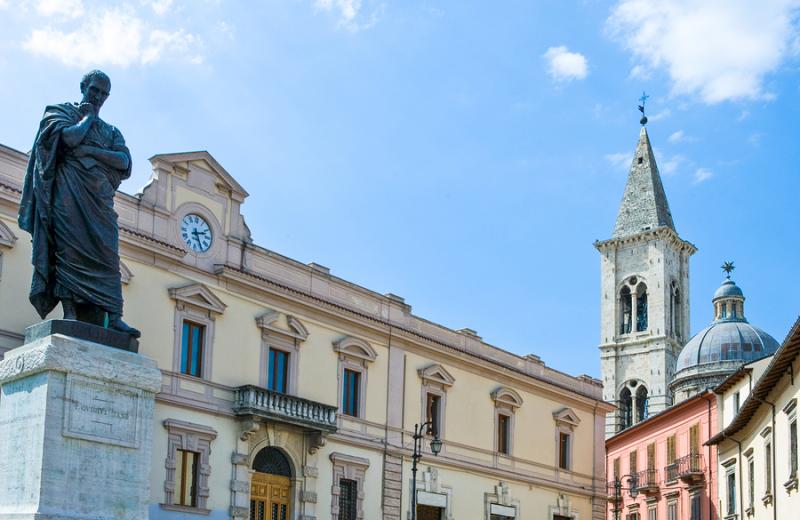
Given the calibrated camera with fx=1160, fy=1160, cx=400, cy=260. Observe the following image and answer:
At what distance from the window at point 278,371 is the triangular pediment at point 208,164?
440 centimetres

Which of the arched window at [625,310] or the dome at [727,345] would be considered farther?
the arched window at [625,310]

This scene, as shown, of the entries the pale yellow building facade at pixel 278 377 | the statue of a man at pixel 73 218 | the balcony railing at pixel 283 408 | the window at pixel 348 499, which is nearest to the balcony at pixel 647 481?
the pale yellow building facade at pixel 278 377

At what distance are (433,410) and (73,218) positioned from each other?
91.3 ft

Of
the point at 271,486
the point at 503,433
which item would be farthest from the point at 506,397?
the point at 271,486

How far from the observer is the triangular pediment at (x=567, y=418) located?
4281cm

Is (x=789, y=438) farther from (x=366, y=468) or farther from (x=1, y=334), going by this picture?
(x=1, y=334)

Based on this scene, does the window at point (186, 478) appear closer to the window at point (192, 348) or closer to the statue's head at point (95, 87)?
the window at point (192, 348)

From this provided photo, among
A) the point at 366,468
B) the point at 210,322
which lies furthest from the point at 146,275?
the point at 366,468

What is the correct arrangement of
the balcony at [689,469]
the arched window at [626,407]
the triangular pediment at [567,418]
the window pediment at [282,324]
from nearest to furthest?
the window pediment at [282,324], the triangular pediment at [567,418], the balcony at [689,469], the arched window at [626,407]

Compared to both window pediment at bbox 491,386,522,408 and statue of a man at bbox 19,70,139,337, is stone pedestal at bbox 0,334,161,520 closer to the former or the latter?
statue of a man at bbox 19,70,139,337

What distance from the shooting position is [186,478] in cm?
2891

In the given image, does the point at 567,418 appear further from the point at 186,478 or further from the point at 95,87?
the point at 95,87

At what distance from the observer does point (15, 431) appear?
9.62 meters

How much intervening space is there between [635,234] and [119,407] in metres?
85.6
